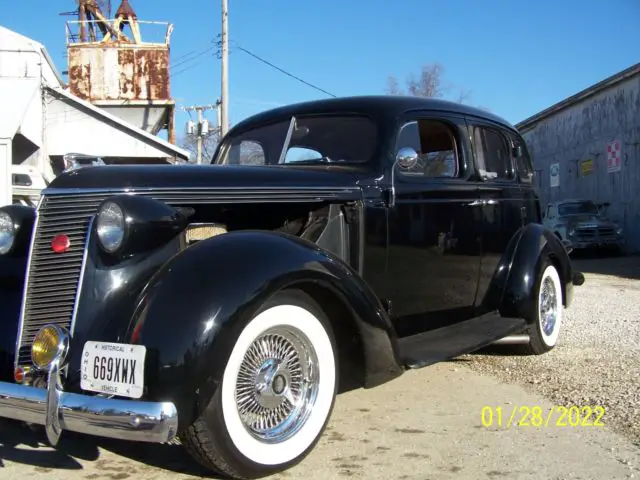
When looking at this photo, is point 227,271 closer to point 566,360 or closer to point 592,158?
point 566,360

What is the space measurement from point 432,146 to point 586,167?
760 inches

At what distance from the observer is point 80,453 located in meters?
3.25

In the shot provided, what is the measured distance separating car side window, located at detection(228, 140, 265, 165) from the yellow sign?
757 inches

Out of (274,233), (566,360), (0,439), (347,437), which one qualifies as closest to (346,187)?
(274,233)

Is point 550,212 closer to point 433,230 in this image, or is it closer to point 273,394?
point 433,230

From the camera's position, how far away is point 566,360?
17.1 ft

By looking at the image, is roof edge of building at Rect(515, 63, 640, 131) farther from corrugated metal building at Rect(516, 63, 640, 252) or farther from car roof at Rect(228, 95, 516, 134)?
car roof at Rect(228, 95, 516, 134)

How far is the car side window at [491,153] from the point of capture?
4.84m

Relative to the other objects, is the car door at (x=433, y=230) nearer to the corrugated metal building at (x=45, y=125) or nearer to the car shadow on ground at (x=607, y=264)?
the corrugated metal building at (x=45, y=125)

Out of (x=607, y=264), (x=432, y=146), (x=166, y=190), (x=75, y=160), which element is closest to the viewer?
(x=166, y=190)

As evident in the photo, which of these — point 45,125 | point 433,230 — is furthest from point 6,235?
point 45,125

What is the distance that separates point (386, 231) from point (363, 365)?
3.01 feet

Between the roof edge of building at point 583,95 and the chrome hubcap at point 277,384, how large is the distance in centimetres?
1840
